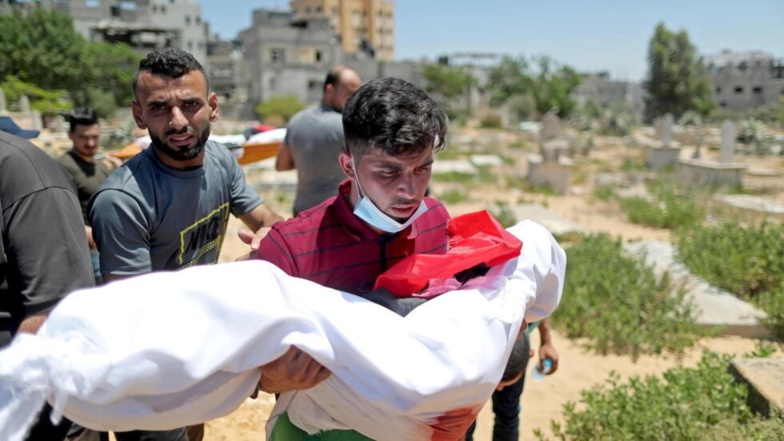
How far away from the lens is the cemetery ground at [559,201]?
12.2ft

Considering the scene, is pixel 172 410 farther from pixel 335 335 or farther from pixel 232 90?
pixel 232 90

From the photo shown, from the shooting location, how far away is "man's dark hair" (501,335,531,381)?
227 centimetres

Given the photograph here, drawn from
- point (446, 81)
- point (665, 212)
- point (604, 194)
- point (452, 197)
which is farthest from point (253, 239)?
point (446, 81)

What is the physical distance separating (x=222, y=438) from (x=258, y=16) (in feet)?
169

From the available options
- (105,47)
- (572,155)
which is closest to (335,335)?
(572,155)

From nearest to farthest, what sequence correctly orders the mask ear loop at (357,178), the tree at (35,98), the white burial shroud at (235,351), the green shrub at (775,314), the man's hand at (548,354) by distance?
the white burial shroud at (235,351)
the mask ear loop at (357,178)
the man's hand at (548,354)
the green shrub at (775,314)
the tree at (35,98)

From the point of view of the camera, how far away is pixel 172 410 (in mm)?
1096

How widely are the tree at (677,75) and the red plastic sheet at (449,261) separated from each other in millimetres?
40920

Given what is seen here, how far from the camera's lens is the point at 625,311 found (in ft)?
16.2

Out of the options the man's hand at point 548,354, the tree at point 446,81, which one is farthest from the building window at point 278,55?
the man's hand at point 548,354

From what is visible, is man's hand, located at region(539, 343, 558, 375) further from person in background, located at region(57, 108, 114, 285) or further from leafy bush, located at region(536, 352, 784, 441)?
person in background, located at region(57, 108, 114, 285)

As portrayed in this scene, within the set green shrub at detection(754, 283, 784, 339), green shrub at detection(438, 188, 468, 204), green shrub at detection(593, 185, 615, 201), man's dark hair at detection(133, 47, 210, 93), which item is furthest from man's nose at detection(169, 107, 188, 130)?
green shrub at detection(593, 185, 615, 201)

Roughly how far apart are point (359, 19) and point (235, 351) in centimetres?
8100

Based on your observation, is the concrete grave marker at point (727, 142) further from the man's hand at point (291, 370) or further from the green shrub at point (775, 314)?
the man's hand at point (291, 370)
